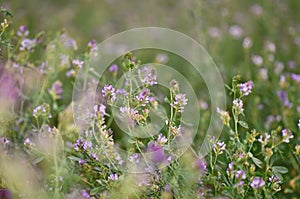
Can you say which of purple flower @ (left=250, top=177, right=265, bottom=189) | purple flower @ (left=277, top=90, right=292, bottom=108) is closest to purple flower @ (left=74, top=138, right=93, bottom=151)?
purple flower @ (left=250, top=177, right=265, bottom=189)

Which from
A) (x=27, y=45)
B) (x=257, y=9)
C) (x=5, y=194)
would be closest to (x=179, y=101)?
(x=5, y=194)

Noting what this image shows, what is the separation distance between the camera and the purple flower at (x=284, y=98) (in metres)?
2.22

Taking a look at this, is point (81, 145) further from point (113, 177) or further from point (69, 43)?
point (69, 43)

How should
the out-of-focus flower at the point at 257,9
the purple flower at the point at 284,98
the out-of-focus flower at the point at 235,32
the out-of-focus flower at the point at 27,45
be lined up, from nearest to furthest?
1. the out-of-focus flower at the point at 27,45
2. the purple flower at the point at 284,98
3. the out-of-focus flower at the point at 235,32
4. the out-of-focus flower at the point at 257,9

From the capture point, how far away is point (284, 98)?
228 centimetres

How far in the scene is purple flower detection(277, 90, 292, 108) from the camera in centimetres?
222

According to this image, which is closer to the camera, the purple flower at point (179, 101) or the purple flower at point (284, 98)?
the purple flower at point (179, 101)

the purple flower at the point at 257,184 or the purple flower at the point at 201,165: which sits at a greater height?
the purple flower at the point at 201,165

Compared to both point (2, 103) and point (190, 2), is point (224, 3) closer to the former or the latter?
point (190, 2)

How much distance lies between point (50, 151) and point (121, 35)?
2157mm

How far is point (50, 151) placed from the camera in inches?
62.7

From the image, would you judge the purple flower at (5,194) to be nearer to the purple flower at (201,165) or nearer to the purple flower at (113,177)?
the purple flower at (113,177)

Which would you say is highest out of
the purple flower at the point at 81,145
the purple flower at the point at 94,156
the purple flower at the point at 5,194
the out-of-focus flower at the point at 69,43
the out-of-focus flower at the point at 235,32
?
the out-of-focus flower at the point at 235,32

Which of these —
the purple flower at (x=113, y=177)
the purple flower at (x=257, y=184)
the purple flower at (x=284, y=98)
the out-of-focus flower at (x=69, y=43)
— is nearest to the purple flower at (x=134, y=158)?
the purple flower at (x=113, y=177)
